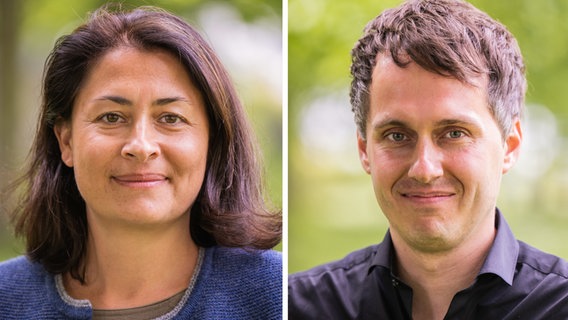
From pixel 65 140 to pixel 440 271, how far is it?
1195 millimetres

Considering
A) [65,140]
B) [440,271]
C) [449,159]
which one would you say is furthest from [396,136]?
[65,140]

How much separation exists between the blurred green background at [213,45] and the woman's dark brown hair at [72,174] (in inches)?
4.6

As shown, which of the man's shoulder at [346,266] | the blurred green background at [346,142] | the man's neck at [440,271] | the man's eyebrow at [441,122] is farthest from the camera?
the man's shoulder at [346,266]

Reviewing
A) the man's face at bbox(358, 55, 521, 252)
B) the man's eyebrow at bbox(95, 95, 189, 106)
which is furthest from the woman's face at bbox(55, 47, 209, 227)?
the man's face at bbox(358, 55, 521, 252)

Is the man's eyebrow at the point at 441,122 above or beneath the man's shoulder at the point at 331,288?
above

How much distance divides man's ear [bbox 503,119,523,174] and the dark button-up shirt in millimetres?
159

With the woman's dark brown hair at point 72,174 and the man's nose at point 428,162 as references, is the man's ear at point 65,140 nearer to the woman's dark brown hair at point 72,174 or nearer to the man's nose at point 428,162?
the woman's dark brown hair at point 72,174

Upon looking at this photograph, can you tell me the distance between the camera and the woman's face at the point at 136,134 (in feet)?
7.06

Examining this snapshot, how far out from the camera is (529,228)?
7.59ft

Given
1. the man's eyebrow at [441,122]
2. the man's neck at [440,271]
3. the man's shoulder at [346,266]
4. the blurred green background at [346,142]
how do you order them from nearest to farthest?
the man's eyebrow at [441,122] < the man's neck at [440,271] < the blurred green background at [346,142] < the man's shoulder at [346,266]

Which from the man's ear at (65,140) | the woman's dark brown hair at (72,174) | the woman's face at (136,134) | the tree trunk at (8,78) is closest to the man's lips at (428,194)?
the woman's dark brown hair at (72,174)

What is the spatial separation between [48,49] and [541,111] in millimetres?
1604

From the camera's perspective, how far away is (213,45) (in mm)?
2457

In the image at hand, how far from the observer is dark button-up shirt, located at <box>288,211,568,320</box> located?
6.94 ft
